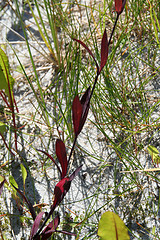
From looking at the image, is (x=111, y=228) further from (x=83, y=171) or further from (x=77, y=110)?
(x=83, y=171)

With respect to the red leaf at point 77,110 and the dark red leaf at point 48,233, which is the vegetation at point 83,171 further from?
the red leaf at point 77,110

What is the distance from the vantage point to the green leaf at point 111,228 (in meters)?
0.79

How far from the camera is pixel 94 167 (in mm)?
1261

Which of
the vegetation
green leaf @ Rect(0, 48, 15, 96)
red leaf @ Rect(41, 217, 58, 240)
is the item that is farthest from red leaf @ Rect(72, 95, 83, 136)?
green leaf @ Rect(0, 48, 15, 96)

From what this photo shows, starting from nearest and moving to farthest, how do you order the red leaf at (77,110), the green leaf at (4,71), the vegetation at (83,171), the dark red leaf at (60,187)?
the red leaf at (77,110), the dark red leaf at (60,187), the vegetation at (83,171), the green leaf at (4,71)

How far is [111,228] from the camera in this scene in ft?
2.64

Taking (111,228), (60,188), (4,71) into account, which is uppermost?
(4,71)

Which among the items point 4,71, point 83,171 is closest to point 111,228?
point 83,171

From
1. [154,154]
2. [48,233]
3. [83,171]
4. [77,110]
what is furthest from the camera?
[83,171]

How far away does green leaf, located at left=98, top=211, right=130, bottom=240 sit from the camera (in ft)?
2.60

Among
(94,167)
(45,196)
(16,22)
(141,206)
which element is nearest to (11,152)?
(45,196)

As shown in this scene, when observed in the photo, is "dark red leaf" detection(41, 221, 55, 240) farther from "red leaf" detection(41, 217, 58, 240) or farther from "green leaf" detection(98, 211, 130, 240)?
"green leaf" detection(98, 211, 130, 240)

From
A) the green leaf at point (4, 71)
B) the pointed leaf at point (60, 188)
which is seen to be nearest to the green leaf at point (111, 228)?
the pointed leaf at point (60, 188)

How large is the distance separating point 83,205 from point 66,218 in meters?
0.09
